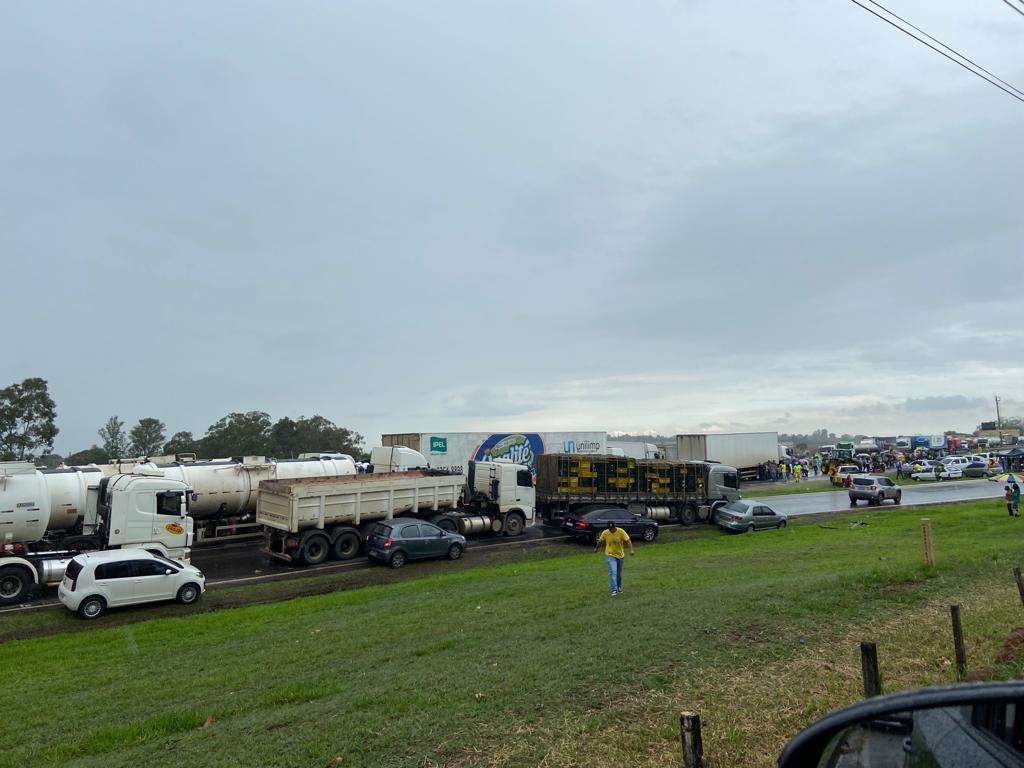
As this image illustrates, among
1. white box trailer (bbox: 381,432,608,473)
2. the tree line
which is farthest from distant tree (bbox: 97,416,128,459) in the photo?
white box trailer (bbox: 381,432,608,473)

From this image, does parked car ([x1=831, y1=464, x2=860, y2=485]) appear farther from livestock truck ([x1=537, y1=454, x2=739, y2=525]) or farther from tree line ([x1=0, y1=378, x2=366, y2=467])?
tree line ([x1=0, y1=378, x2=366, y2=467])

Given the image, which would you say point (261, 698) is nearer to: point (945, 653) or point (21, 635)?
point (945, 653)

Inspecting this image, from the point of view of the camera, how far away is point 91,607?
15234 mm

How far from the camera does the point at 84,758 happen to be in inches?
271

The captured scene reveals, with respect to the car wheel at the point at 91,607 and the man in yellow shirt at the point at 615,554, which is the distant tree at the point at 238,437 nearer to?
the car wheel at the point at 91,607

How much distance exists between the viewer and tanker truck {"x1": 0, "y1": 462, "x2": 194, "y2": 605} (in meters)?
17.6

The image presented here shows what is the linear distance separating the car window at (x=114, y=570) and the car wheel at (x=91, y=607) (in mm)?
503

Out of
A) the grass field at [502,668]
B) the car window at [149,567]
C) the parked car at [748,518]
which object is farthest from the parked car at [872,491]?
the car window at [149,567]

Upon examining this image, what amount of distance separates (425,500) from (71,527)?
1163 centimetres

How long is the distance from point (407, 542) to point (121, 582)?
819 centimetres

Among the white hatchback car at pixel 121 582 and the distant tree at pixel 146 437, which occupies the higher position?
the distant tree at pixel 146 437

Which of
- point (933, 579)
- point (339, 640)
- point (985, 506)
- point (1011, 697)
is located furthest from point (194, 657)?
point (985, 506)

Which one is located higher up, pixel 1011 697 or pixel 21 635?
pixel 1011 697

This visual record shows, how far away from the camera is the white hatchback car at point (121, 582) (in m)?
15.2
